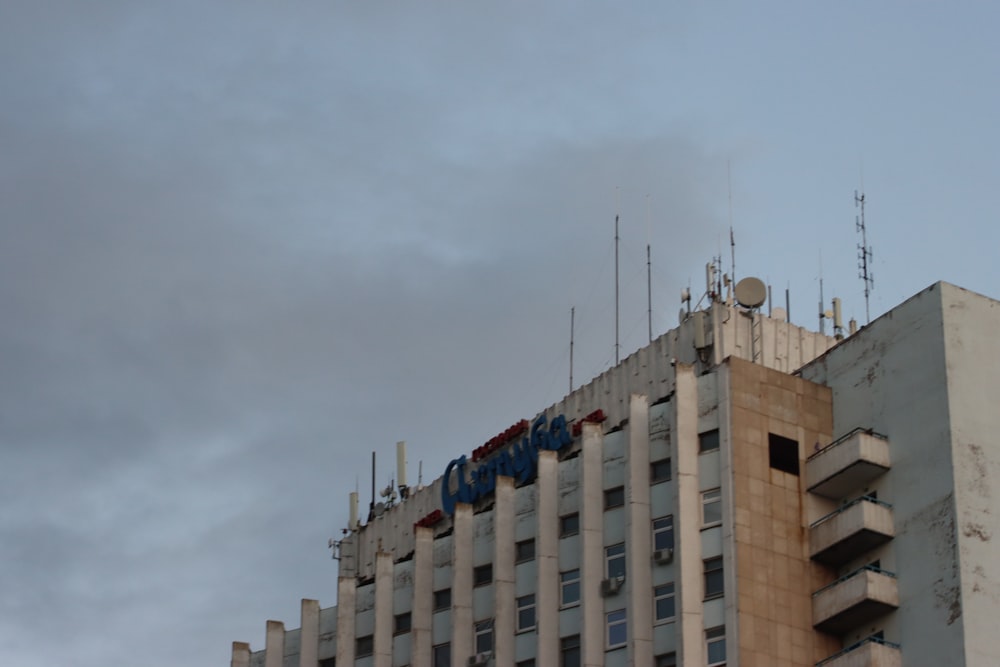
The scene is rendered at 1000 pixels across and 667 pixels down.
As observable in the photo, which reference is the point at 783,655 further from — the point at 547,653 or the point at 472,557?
the point at 472,557

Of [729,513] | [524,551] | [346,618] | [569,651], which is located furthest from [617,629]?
[346,618]

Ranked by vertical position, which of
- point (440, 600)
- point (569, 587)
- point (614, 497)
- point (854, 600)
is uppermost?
point (614, 497)

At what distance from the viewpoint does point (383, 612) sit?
101 m

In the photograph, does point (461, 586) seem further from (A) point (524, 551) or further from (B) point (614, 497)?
(B) point (614, 497)

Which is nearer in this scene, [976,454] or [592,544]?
[976,454]

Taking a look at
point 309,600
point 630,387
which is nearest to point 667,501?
point 630,387

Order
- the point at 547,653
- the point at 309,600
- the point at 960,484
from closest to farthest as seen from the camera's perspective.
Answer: the point at 960,484 < the point at 547,653 < the point at 309,600

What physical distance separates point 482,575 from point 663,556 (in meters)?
12.0

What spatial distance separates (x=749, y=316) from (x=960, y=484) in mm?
15674

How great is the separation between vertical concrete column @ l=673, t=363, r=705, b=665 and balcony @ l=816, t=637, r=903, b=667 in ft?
18.6

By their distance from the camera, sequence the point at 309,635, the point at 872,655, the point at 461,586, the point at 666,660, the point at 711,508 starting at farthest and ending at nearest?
1. the point at 309,635
2. the point at 461,586
3. the point at 711,508
4. the point at 666,660
5. the point at 872,655

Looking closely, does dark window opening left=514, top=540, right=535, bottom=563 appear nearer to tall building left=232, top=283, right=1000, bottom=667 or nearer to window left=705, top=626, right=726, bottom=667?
tall building left=232, top=283, right=1000, bottom=667

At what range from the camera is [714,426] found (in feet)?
292

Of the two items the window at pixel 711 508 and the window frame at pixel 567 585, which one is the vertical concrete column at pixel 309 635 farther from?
the window at pixel 711 508
